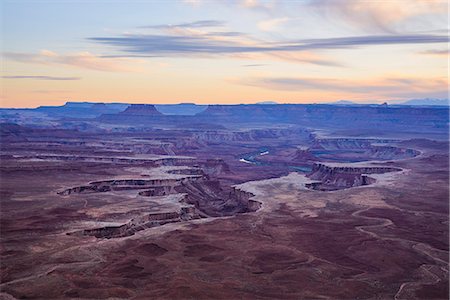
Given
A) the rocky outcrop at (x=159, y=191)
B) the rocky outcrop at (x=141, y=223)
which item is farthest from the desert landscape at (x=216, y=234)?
the rocky outcrop at (x=159, y=191)

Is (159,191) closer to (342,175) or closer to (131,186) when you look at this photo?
(131,186)

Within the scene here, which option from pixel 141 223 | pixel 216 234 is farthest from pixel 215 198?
pixel 216 234

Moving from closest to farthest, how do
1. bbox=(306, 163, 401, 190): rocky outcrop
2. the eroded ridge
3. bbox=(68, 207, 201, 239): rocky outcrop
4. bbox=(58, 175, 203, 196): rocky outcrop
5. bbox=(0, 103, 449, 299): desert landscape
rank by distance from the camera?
1. bbox=(0, 103, 449, 299): desert landscape
2. bbox=(68, 207, 201, 239): rocky outcrop
3. the eroded ridge
4. bbox=(58, 175, 203, 196): rocky outcrop
5. bbox=(306, 163, 401, 190): rocky outcrop

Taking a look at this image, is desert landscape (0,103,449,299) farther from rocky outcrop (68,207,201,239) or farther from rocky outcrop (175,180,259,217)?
rocky outcrop (175,180,259,217)

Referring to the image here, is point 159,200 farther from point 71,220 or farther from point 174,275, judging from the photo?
point 174,275

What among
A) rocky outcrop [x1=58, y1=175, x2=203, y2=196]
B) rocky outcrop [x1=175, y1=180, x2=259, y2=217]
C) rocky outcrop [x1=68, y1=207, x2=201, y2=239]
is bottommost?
rocky outcrop [x1=175, y1=180, x2=259, y2=217]

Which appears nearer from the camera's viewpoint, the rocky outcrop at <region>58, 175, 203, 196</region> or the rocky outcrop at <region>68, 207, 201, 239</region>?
the rocky outcrop at <region>68, 207, 201, 239</region>

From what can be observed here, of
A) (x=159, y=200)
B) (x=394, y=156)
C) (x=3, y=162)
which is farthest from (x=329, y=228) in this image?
(x=394, y=156)

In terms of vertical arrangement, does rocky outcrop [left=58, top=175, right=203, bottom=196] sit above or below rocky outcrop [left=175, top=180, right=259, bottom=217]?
above

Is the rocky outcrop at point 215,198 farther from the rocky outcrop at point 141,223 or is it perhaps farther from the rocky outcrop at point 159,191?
the rocky outcrop at point 141,223

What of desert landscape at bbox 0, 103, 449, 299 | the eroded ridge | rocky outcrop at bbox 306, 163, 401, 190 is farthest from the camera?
rocky outcrop at bbox 306, 163, 401, 190

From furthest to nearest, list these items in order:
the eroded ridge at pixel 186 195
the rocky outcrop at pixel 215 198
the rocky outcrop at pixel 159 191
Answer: the rocky outcrop at pixel 159 191 < the rocky outcrop at pixel 215 198 < the eroded ridge at pixel 186 195

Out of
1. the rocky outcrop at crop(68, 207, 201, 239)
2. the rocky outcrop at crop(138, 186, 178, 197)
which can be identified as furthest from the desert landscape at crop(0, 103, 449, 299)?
the rocky outcrop at crop(138, 186, 178, 197)
